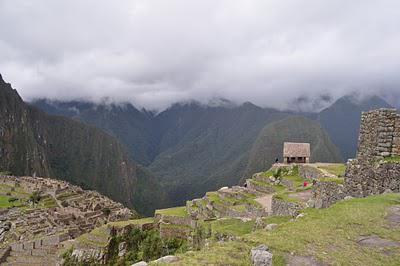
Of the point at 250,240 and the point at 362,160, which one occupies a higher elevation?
the point at 362,160

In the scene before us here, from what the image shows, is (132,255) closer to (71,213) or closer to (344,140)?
(71,213)

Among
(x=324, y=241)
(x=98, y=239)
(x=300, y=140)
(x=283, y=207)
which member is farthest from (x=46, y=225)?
(x=300, y=140)

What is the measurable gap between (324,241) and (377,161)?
5473 mm

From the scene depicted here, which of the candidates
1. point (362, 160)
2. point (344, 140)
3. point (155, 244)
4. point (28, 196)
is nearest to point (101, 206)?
point (28, 196)

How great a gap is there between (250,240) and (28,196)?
8629cm

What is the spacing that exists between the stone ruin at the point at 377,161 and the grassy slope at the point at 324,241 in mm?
1624

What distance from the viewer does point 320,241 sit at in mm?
6570

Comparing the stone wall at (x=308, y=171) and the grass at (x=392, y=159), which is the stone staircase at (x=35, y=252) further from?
the grass at (x=392, y=159)

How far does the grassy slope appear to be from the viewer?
571cm

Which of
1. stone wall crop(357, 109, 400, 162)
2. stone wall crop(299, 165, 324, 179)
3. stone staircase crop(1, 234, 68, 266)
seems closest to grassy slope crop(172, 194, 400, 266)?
stone wall crop(357, 109, 400, 162)

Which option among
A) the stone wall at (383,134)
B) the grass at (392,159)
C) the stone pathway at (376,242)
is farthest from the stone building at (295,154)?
Answer: the stone pathway at (376,242)

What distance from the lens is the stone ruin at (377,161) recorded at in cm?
1035

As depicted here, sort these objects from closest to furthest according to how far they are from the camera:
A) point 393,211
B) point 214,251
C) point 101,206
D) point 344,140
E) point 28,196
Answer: point 214,251 → point 393,211 → point 101,206 → point 28,196 → point 344,140

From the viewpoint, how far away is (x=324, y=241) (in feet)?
21.6
